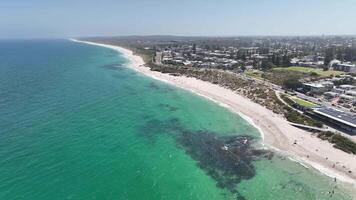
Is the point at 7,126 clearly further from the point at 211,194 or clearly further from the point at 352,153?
the point at 352,153

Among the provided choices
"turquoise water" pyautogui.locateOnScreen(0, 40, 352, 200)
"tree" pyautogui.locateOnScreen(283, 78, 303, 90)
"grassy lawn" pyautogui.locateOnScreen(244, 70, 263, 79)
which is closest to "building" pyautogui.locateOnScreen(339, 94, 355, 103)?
"tree" pyautogui.locateOnScreen(283, 78, 303, 90)

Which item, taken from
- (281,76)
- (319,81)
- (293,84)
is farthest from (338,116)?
(281,76)

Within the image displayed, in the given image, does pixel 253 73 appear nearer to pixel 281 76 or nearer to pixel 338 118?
pixel 281 76

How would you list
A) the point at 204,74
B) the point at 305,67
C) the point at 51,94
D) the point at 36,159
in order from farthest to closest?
the point at 305,67, the point at 204,74, the point at 51,94, the point at 36,159

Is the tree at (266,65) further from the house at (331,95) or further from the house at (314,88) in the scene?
the house at (331,95)

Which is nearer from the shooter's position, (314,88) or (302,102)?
(302,102)

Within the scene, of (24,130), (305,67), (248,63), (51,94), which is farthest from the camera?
(248,63)

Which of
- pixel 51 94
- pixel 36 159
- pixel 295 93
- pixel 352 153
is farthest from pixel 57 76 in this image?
pixel 352 153
